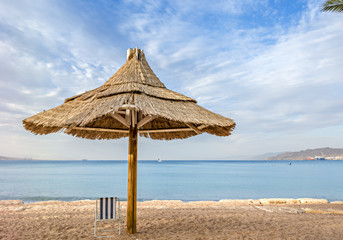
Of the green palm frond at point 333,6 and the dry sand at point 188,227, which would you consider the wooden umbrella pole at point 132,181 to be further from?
the green palm frond at point 333,6

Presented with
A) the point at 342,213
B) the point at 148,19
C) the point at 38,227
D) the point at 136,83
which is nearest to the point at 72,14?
the point at 148,19

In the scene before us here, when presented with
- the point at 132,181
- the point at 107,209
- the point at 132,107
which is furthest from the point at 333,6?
the point at 107,209

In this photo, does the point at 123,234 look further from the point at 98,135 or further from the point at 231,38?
the point at 231,38

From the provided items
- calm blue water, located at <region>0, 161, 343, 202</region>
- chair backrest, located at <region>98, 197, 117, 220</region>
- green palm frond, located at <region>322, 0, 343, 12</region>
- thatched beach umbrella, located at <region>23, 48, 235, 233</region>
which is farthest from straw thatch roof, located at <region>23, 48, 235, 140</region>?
calm blue water, located at <region>0, 161, 343, 202</region>

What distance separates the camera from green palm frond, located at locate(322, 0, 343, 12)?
21.9ft

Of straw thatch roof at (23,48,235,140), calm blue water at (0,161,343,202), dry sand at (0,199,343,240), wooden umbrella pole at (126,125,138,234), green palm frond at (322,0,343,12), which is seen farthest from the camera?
calm blue water at (0,161,343,202)

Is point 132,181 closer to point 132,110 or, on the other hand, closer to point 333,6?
point 132,110

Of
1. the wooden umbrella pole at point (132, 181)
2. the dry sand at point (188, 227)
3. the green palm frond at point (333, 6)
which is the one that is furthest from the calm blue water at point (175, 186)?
the green palm frond at point (333, 6)

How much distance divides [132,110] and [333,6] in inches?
257

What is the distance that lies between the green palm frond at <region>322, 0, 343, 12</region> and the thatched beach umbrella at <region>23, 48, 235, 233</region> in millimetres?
5150

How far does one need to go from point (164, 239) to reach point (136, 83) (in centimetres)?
256

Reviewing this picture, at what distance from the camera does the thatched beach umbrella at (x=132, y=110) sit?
11.2 feet

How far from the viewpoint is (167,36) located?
8352 millimetres

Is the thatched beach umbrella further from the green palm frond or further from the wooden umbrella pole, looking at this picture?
the green palm frond
